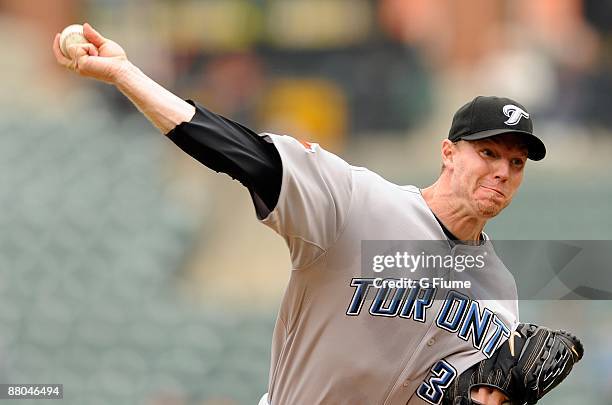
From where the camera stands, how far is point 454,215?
3.34 m

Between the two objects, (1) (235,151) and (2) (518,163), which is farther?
(2) (518,163)

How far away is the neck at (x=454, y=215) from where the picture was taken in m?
3.33

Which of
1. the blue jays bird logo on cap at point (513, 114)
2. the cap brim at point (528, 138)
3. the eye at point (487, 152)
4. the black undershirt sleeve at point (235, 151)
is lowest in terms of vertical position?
the black undershirt sleeve at point (235, 151)

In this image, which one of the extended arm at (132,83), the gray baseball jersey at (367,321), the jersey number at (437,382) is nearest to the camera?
the extended arm at (132,83)

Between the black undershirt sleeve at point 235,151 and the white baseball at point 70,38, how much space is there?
31 cm

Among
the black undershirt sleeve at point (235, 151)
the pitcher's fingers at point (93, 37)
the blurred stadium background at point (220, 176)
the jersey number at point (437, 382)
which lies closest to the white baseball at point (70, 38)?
the pitcher's fingers at point (93, 37)

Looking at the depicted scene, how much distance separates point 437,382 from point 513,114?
749 mm

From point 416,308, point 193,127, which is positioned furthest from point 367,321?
point 193,127

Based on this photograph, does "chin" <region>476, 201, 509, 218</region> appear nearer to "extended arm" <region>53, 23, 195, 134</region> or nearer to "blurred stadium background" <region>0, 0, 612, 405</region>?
"extended arm" <region>53, 23, 195, 134</region>

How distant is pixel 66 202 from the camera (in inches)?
363

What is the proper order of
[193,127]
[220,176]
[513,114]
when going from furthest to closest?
[220,176] < [513,114] < [193,127]

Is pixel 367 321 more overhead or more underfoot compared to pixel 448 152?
more underfoot
